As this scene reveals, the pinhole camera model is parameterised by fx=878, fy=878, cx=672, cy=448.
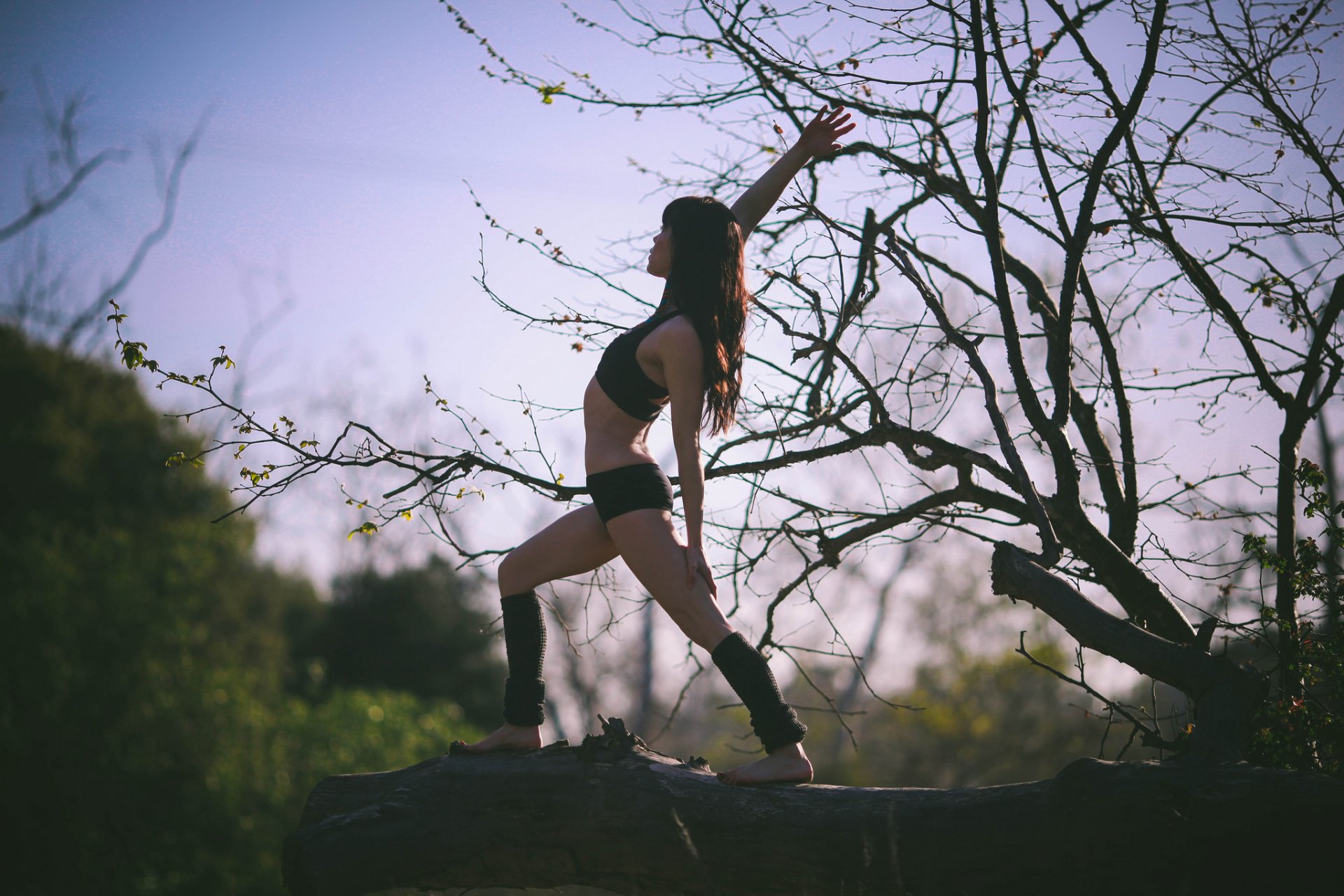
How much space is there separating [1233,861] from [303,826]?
2716 millimetres

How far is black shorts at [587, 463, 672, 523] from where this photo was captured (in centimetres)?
275

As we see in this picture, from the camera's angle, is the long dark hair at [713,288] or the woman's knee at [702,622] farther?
the long dark hair at [713,288]

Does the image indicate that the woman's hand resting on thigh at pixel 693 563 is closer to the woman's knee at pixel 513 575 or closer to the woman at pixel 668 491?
the woman at pixel 668 491

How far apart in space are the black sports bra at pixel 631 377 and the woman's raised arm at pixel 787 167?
63cm

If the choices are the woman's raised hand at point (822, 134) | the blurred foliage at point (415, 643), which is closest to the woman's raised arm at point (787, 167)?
the woman's raised hand at point (822, 134)

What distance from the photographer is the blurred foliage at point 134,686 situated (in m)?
9.29

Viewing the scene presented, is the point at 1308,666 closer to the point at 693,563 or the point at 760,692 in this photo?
the point at 760,692

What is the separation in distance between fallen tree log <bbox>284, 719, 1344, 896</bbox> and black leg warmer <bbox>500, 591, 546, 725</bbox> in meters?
0.19

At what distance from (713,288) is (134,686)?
1003 cm

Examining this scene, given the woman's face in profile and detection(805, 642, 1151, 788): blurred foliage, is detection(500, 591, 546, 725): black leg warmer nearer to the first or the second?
the woman's face in profile

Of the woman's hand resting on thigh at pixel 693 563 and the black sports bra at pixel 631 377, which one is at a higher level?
the black sports bra at pixel 631 377

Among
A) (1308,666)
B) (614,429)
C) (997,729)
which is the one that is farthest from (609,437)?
(997,729)

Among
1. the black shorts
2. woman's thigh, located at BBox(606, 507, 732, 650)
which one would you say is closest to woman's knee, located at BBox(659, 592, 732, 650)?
woman's thigh, located at BBox(606, 507, 732, 650)

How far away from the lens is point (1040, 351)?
18.0ft
